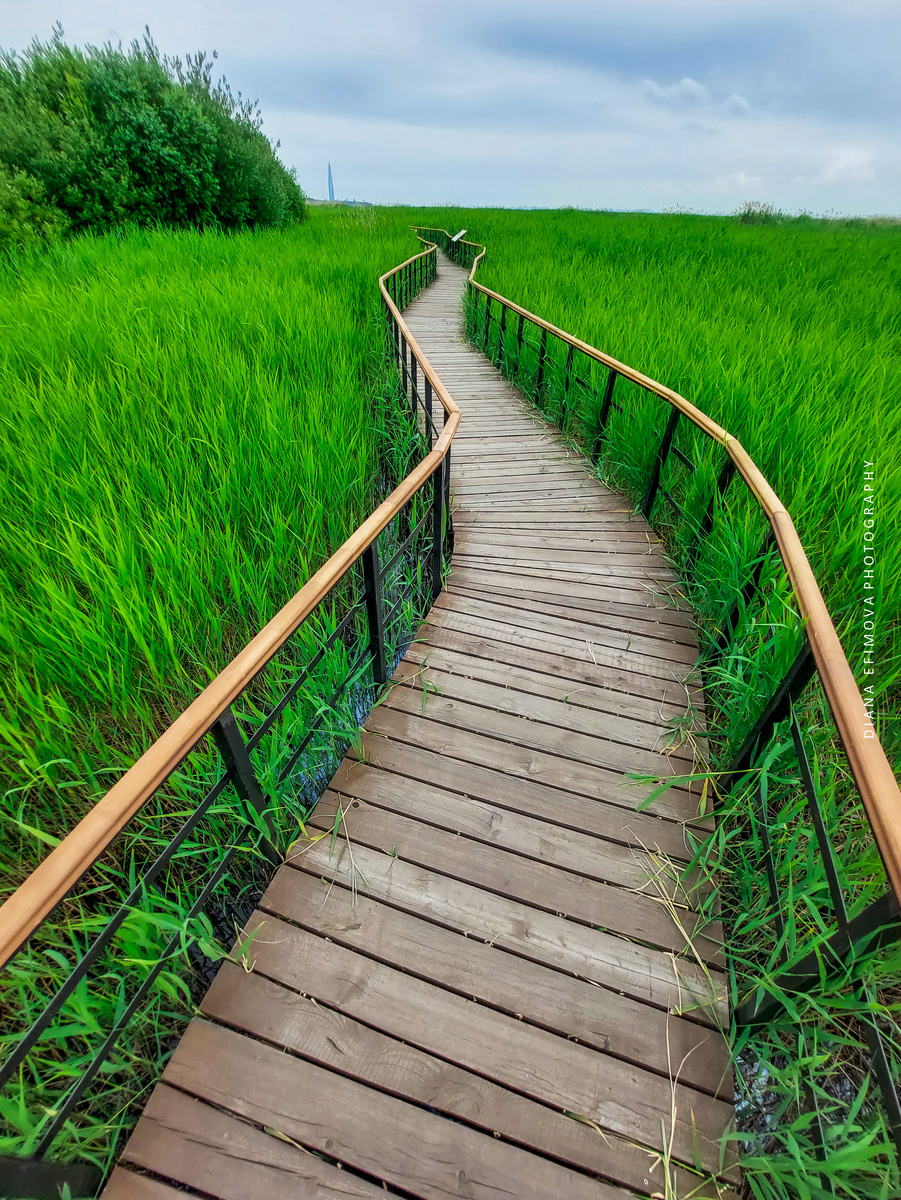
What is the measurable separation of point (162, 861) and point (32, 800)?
0.90m

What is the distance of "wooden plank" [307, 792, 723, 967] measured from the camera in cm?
168

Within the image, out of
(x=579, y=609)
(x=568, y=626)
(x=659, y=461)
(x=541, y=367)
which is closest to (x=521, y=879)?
(x=568, y=626)

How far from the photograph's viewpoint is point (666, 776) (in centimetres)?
216

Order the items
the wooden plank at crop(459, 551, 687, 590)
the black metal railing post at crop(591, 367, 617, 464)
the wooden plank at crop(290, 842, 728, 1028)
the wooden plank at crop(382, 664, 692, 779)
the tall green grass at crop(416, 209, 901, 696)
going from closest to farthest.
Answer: the wooden plank at crop(290, 842, 728, 1028), the wooden plank at crop(382, 664, 692, 779), the tall green grass at crop(416, 209, 901, 696), the wooden plank at crop(459, 551, 687, 590), the black metal railing post at crop(591, 367, 617, 464)

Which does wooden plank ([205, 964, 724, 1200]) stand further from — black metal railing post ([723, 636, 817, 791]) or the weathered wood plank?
the weathered wood plank

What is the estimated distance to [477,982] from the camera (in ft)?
5.13

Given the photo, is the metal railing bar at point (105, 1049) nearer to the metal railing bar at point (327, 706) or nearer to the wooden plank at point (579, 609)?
the metal railing bar at point (327, 706)

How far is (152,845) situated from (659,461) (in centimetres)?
377

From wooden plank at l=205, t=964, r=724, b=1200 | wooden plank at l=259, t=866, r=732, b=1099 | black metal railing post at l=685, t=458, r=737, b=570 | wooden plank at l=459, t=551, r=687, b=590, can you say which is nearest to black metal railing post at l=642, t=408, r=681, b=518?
black metal railing post at l=685, t=458, r=737, b=570

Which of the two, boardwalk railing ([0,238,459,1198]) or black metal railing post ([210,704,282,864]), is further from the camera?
black metal railing post ([210,704,282,864])

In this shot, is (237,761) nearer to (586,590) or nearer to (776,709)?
(776,709)

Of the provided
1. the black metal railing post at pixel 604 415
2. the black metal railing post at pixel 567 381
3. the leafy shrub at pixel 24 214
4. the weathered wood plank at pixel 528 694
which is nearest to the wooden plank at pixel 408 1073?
the weathered wood plank at pixel 528 694

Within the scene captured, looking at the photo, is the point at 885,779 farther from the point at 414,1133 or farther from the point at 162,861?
the point at 162,861

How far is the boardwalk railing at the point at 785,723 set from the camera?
3.46 feet
